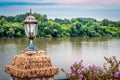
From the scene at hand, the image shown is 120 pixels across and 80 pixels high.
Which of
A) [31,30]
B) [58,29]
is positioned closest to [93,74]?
[31,30]

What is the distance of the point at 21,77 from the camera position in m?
2.29

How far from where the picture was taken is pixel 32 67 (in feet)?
7.64

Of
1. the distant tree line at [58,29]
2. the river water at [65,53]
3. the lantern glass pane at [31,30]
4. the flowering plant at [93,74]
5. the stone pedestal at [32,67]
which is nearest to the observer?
the stone pedestal at [32,67]

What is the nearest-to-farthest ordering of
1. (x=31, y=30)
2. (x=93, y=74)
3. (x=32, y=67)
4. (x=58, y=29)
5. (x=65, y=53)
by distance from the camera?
(x=32, y=67) → (x=31, y=30) → (x=93, y=74) → (x=65, y=53) → (x=58, y=29)

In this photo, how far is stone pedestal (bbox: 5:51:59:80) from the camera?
229 cm

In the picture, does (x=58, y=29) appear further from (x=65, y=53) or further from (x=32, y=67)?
(x=32, y=67)

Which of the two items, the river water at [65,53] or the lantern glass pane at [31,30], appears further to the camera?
the river water at [65,53]

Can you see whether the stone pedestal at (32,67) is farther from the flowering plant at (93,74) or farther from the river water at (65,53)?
the river water at (65,53)

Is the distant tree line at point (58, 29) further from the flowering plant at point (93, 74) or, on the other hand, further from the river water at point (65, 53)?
the flowering plant at point (93, 74)

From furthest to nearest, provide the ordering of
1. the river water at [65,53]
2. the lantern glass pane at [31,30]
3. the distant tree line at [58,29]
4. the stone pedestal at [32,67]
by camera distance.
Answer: the distant tree line at [58,29], the river water at [65,53], the lantern glass pane at [31,30], the stone pedestal at [32,67]

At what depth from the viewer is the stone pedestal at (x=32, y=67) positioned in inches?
90.3

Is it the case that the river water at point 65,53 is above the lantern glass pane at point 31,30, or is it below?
below

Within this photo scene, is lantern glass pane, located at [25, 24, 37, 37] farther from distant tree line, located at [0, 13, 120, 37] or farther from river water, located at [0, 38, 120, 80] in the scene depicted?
distant tree line, located at [0, 13, 120, 37]

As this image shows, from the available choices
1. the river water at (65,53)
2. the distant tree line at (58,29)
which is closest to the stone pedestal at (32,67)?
the river water at (65,53)
